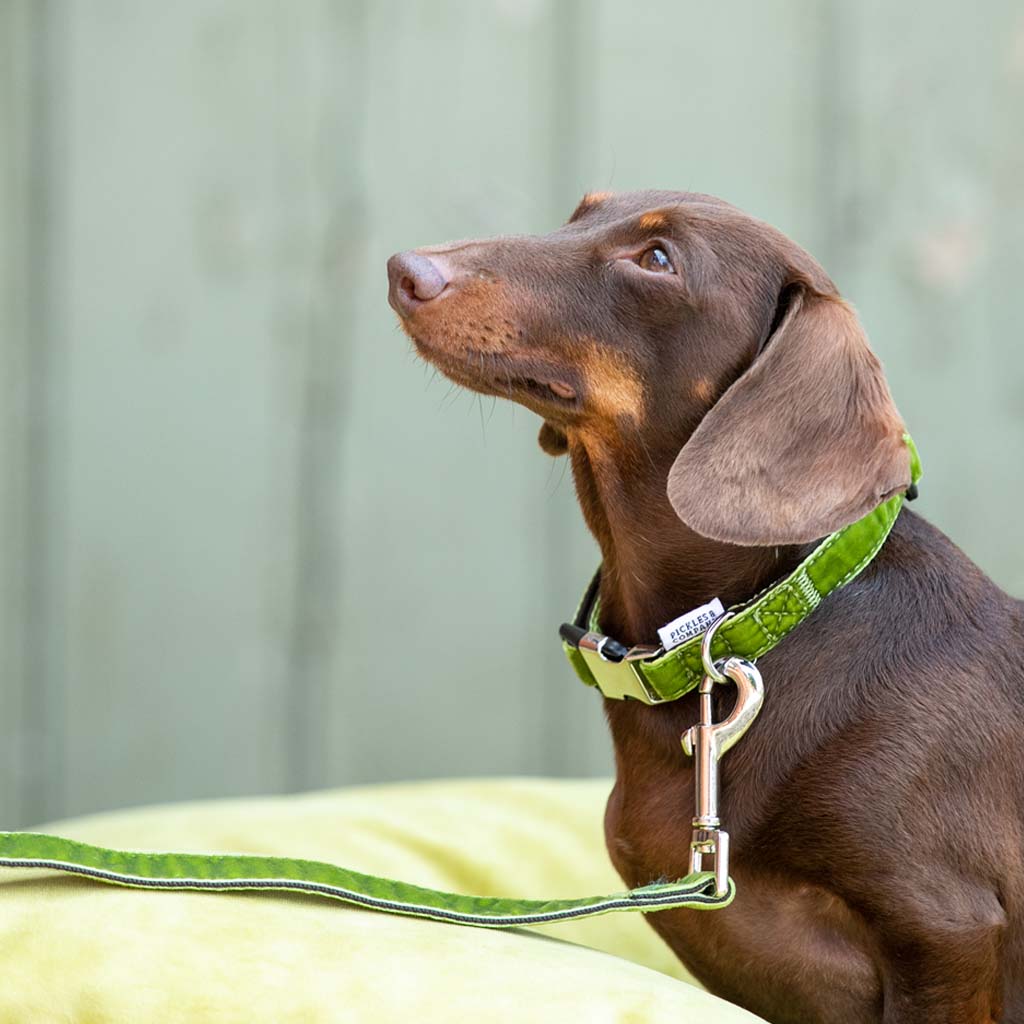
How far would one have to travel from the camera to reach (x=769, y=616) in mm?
1681

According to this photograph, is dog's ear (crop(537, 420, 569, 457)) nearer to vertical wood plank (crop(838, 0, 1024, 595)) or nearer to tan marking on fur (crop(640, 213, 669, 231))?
tan marking on fur (crop(640, 213, 669, 231))

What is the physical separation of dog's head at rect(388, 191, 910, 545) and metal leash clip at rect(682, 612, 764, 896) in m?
0.20

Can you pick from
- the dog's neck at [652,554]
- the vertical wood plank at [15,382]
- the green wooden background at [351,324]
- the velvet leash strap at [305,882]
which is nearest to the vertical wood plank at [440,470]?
the green wooden background at [351,324]

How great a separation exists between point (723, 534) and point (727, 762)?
0.28 m

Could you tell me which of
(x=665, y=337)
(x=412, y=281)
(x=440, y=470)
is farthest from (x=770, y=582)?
(x=440, y=470)

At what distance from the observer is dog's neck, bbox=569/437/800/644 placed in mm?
1787

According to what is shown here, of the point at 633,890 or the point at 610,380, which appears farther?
the point at 610,380

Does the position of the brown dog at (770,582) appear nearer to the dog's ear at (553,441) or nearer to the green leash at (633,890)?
the green leash at (633,890)

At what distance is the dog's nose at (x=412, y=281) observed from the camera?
174 centimetres

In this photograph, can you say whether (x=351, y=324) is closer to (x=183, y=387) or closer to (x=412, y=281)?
(x=183, y=387)

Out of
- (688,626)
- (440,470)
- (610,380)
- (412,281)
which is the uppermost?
(412,281)

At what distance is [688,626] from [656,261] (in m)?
0.45

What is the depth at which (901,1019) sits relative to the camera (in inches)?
63.7

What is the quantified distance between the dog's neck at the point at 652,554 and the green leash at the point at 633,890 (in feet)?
0.26
